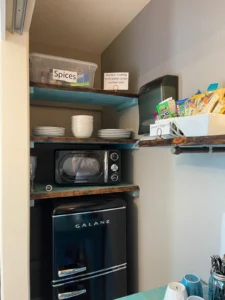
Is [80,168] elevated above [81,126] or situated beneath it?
situated beneath

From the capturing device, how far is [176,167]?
4.00 ft

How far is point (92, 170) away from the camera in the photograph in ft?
5.05

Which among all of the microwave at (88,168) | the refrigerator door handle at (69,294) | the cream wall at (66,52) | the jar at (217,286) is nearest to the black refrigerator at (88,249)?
the refrigerator door handle at (69,294)

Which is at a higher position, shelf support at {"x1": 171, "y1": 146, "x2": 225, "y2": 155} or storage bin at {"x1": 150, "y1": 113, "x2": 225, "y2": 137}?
storage bin at {"x1": 150, "y1": 113, "x2": 225, "y2": 137}

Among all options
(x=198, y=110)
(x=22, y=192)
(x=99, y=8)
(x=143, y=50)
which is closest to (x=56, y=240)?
(x=22, y=192)

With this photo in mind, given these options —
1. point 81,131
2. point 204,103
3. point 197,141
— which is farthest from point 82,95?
point 197,141

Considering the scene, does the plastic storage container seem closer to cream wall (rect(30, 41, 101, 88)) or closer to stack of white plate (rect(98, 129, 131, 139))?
stack of white plate (rect(98, 129, 131, 139))

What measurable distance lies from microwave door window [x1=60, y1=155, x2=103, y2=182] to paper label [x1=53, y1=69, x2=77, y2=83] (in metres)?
0.49

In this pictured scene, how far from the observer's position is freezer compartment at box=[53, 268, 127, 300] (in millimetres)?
1352

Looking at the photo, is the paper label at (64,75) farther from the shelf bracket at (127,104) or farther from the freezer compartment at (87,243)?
the freezer compartment at (87,243)

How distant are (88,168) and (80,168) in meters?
0.05

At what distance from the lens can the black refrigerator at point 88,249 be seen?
1.35 m

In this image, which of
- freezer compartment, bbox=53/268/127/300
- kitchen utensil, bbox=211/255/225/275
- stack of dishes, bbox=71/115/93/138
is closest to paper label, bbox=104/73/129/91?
stack of dishes, bbox=71/115/93/138

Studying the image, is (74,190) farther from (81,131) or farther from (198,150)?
(198,150)
